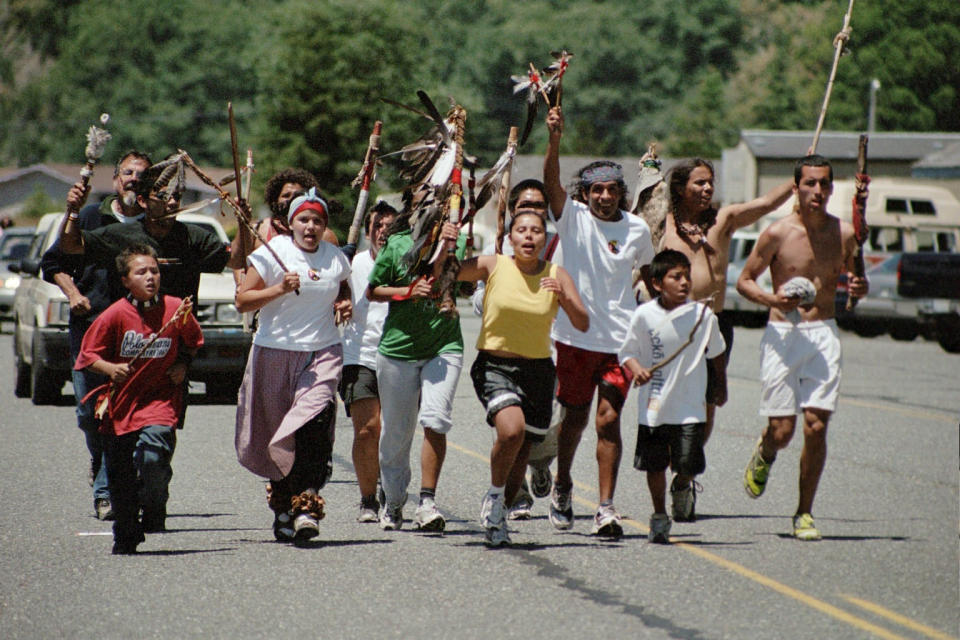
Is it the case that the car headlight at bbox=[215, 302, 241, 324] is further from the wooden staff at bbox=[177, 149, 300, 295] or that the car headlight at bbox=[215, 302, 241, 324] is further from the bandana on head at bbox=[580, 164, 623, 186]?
the bandana on head at bbox=[580, 164, 623, 186]

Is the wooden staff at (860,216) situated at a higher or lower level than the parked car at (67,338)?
higher

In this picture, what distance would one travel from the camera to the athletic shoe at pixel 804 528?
8.09 m

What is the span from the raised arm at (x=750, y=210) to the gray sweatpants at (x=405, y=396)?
1.75 meters

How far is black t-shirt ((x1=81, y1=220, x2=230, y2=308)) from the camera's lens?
863cm

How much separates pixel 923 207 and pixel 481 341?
28.3 meters

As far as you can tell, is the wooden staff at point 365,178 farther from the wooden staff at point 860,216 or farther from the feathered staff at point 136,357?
the wooden staff at point 860,216

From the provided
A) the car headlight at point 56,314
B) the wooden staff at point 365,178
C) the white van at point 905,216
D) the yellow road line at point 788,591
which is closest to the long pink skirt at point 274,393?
the wooden staff at point 365,178

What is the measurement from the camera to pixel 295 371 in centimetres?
808

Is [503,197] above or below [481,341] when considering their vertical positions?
above

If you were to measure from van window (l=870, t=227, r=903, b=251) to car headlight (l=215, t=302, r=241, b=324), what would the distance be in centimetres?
1955

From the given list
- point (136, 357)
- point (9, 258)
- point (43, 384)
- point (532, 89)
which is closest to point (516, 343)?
point (532, 89)

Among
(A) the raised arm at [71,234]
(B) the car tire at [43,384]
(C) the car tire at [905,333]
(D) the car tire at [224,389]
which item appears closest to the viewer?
(A) the raised arm at [71,234]

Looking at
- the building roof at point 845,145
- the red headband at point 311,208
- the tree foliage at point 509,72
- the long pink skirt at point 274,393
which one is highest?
the tree foliage at point 509,72

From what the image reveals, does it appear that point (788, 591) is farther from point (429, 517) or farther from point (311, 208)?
point (311, 208)
